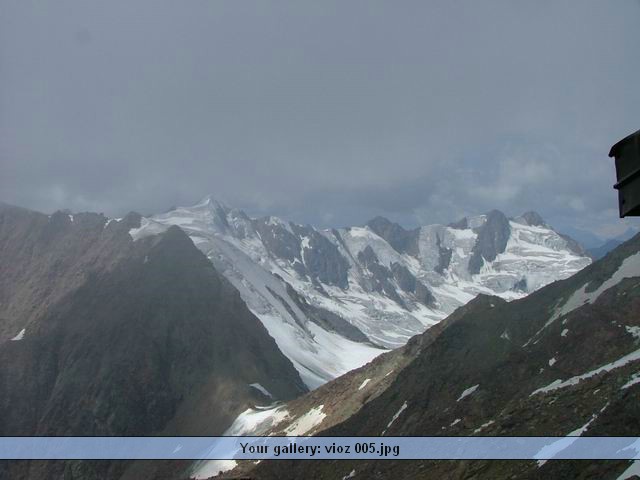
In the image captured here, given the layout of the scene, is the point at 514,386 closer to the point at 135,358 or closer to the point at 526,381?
the point at 526,381

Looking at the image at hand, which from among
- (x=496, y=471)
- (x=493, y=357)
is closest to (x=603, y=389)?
(x=496, y=471)

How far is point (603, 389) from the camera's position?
110 feet

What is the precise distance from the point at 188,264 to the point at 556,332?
437 ft

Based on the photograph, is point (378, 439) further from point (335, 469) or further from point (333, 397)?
point (333, 397)

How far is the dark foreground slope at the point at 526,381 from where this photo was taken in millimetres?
31641

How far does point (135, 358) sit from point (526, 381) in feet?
362

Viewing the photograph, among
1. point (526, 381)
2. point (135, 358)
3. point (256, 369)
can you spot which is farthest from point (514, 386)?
point (135, 358)

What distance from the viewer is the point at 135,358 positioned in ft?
465

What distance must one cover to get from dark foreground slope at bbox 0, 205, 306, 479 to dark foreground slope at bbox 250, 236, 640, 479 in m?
53.7

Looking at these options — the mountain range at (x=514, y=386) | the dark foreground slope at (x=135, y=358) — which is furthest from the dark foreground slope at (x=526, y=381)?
the dark foreground slope at (x=135, y=358)

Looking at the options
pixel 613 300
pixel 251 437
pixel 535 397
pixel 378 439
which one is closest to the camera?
pixel 535 397

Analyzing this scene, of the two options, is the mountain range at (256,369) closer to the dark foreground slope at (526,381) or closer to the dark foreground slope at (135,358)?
the dark foreground slope at (526,381)

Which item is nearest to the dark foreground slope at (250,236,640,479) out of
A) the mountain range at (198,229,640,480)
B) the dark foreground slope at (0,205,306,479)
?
the mountain range at (198,229,640,480)

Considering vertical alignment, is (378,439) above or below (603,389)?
above
